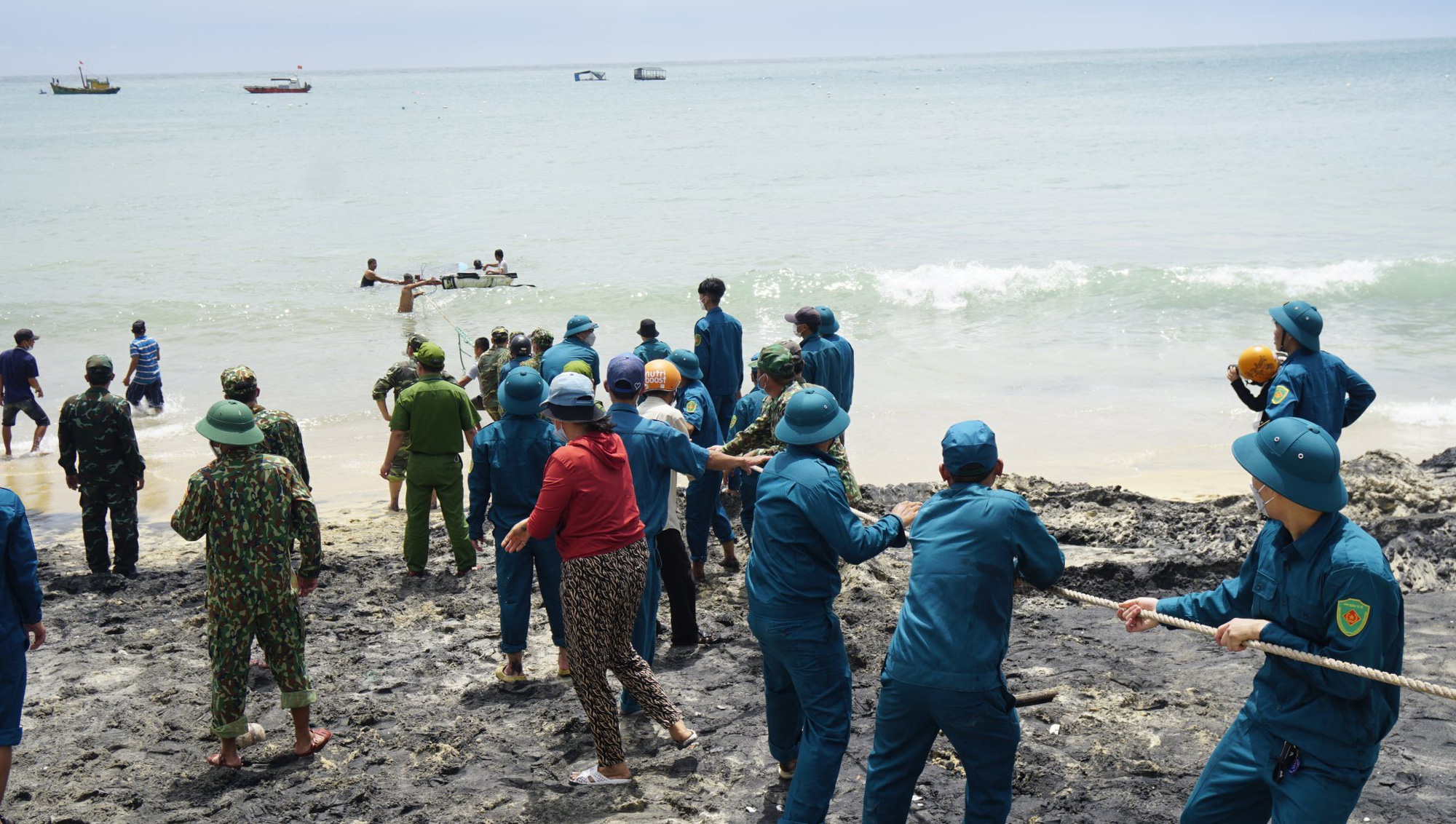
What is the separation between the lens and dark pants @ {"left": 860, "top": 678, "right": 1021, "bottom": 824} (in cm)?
381

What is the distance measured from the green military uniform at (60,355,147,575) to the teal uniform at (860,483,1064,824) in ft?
21.4

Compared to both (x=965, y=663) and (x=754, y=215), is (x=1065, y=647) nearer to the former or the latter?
(x=965, y=663)

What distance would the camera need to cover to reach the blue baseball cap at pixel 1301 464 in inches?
132

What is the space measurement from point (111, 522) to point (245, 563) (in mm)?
3997

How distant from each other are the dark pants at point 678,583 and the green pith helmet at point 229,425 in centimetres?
234

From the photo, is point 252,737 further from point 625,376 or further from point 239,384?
point 625,376

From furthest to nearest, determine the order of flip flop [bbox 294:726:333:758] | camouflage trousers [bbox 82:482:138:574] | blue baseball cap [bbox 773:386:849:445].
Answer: camouflage trousers [bbox 82:482:138:574] < flip flop [bbox 294:726:333:758] < blue baseball cap [bbox 773:386:849:445]

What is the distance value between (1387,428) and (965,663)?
1150 centimetres

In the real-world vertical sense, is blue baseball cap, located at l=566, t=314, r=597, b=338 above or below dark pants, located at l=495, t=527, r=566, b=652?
above

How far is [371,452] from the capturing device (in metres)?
13.1

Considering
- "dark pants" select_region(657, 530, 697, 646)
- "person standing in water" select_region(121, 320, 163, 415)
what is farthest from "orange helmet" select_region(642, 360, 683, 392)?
"person standing in water" select_region(121, 320, 163, 415)

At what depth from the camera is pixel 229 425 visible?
514 cm

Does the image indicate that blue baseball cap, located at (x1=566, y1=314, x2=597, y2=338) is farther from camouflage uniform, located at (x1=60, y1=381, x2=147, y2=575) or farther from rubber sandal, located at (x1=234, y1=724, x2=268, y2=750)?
rubber sandal, located at (x1=234, y1=724, x2=268, y2=750)

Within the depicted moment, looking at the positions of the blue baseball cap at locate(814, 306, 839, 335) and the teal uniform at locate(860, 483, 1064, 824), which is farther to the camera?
the blue baseball cap at locate(814, 306, 839, 335)
